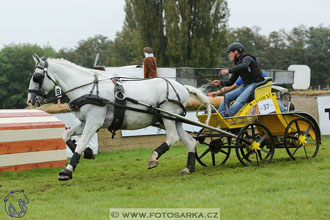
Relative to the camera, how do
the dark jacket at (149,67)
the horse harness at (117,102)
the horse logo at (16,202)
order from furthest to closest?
the dark jacket at (149,67) → the horse harness at (117,102) → the horse logo at (16,202)

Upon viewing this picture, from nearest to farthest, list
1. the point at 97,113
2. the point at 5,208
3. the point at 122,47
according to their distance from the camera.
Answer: the point at 5,208
the point at 97,113
the point at 122,47

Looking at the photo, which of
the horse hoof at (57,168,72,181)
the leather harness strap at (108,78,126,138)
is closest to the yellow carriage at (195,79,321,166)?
the leather harness strap at (108,78,126,138)

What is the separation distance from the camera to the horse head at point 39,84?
722cm

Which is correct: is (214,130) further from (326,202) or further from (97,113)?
(326,202)

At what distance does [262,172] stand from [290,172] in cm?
44

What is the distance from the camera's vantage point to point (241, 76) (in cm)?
863

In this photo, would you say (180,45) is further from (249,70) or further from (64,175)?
(64,175)

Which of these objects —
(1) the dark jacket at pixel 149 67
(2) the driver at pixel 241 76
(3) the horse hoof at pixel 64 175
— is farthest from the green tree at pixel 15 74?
(3) the horse hoof at pixel 64 175

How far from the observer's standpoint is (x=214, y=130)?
817 cm

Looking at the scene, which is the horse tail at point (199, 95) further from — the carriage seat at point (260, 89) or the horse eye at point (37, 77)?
the horse eye at point (37, 77)

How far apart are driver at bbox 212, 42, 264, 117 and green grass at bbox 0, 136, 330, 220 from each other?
1125mm

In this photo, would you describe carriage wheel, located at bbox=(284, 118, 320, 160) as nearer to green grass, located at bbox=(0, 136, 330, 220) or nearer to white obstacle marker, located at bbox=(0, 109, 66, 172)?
green grass, located at bbox=(0, 136, 330, 220)

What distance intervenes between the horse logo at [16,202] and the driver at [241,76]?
3.85 meters

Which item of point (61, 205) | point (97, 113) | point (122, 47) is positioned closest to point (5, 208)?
point (61, 205)
